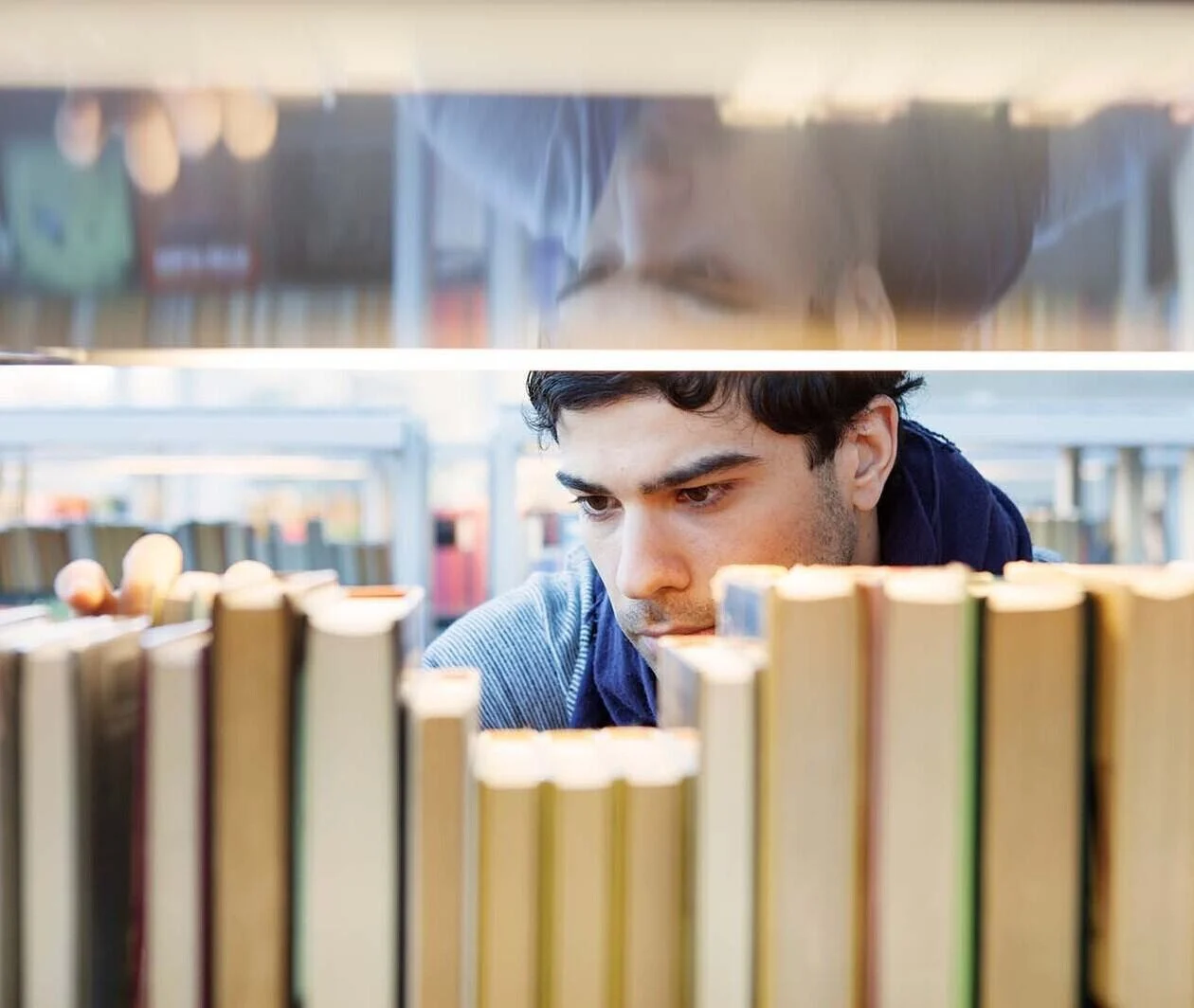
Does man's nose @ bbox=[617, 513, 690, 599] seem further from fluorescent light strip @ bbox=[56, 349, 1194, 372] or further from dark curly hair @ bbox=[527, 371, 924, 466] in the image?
fluorescent light strip @ bbox=[56, 349, 1194, 372]

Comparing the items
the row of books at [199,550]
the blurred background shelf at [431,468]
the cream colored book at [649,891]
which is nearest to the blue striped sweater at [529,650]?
the blurred background shelf at [431,468]

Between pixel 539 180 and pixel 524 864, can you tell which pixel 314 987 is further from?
pixel 539 180

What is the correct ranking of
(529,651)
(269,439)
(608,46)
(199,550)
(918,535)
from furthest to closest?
(199,550) < (269,439) < (529,651) < (918,535) < (608,46)

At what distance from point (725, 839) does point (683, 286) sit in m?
0.31

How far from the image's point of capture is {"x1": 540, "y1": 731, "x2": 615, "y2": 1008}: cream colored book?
54 centimetres

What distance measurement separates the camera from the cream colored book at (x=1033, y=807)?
54cm

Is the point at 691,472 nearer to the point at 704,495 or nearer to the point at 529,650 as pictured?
the point at 704,495

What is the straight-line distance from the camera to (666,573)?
1490 mm

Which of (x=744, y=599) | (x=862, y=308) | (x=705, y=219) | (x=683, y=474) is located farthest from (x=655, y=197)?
(x=683, y=474)

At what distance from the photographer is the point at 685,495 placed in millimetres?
1481

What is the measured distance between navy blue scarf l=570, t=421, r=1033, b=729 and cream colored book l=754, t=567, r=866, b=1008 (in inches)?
Result: 44.8

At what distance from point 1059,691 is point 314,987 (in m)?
0.44

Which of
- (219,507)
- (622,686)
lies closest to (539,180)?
(622,686)

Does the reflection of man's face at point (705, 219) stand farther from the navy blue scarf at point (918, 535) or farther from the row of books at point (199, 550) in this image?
the row of books at point (199, 550)
